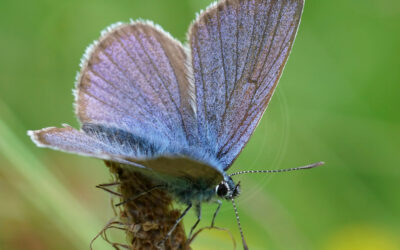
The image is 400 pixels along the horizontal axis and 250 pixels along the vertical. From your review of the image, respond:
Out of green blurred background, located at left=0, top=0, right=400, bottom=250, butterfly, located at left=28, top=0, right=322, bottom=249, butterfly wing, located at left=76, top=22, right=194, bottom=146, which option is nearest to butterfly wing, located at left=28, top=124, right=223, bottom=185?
butterfly, located at left=28, top=0, right=322, bottom=249

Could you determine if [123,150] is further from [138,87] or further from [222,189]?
[138,87]

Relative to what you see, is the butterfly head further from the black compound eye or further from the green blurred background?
the green blurred background

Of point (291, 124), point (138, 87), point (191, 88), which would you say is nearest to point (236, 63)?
point (191, 88)

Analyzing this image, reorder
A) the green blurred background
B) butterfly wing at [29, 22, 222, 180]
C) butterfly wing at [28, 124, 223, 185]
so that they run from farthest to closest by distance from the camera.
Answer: the green blurred background < butterfly wing at [29, 22, 222, 180] < butterfly wing at [28, 124, 223, 185]

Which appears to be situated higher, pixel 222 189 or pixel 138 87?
pixel 138 87

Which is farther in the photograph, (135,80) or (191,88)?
(135,80)

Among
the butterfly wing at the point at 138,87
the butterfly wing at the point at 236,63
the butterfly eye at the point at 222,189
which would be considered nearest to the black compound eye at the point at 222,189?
the butterfly eye at the point at 222,189
